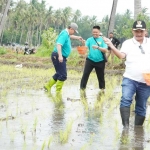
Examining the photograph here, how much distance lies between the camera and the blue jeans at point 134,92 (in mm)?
6172

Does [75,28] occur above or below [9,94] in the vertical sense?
above

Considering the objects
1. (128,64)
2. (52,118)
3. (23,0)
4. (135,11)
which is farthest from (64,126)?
(23,0)

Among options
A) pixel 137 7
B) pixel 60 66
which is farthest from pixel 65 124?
pixel 137 7

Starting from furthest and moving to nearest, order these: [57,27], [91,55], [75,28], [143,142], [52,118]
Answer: [57,27] < [91,55] < [75,28] < [52,118] < [143,142]

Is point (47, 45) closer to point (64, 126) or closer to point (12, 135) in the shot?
point (64, 126)

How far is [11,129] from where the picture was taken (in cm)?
568

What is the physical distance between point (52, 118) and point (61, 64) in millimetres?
3670

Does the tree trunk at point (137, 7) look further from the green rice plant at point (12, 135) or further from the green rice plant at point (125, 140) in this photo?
the green rice plant at point (12, 135)

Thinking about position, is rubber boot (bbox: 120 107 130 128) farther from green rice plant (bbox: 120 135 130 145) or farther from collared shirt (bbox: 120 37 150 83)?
green rice plant (bbox: 120 135 130 145)

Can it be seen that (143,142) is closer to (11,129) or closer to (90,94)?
(11,129)

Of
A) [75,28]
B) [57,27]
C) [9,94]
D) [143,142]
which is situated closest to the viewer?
[143,142]

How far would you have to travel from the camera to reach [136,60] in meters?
6.10

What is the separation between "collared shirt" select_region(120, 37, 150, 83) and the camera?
609cm

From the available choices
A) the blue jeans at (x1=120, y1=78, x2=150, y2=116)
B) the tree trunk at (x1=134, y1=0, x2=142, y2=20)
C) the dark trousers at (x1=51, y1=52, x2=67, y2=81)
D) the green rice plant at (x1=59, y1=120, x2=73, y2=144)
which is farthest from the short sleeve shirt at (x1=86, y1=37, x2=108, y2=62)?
the tree trunk at (x1=134, y1=0, x2=142, y2=20)
